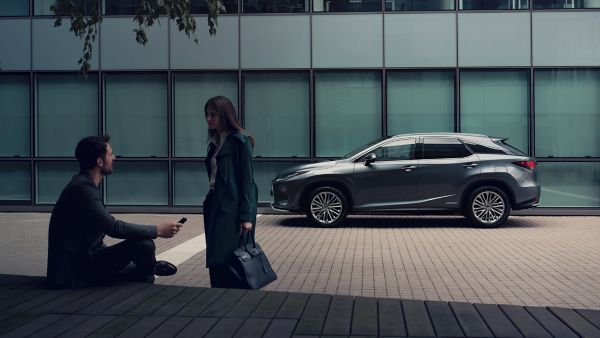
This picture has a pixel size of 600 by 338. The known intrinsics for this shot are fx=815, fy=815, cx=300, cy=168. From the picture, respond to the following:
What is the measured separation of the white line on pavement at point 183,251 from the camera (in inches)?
421

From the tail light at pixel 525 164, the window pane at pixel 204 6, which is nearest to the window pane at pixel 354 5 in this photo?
the window pane at pixel 204 6

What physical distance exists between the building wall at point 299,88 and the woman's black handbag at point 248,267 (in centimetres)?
1220

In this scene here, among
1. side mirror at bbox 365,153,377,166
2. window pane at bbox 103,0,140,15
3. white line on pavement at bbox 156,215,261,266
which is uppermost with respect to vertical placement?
window pane at bbox 103,0,140,15

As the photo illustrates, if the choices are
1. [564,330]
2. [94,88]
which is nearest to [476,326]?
[564,330]

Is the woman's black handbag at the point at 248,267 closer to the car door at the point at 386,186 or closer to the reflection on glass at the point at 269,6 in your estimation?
the car door at the point at 386,186

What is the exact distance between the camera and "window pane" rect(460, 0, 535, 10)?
18047 millimetres

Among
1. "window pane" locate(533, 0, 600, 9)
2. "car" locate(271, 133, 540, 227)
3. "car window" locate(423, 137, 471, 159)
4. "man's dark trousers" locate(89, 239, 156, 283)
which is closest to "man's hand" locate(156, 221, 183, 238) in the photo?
"man's dark trousers" locate(89, 239, 156, 283)

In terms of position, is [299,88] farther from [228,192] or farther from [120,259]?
[120,259]

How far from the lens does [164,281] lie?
353 inches

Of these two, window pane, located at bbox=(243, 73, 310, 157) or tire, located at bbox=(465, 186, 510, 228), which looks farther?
window pane, located at bbox=(243, 73, 310, 157)

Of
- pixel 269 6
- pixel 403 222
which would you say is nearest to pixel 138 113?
pixel 269 6

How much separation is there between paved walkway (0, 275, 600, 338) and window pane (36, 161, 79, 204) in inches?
529

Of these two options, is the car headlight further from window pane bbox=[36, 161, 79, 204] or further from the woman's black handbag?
the woman's black handbag

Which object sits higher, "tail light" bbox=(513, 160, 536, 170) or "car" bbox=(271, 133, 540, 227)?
"tail light" bbox=(513, 160, 536, 170)
